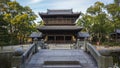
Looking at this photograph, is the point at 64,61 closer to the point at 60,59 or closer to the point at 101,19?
the point at 60,59

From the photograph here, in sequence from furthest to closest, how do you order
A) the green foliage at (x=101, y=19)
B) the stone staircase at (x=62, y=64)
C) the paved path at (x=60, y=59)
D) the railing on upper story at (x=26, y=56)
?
the green foliage at (x=101, y=19) < the paved path at (x=60, y=59) < the stone staircase at (x=62, y=64) < the railing on upper story at (x=26, y=56)

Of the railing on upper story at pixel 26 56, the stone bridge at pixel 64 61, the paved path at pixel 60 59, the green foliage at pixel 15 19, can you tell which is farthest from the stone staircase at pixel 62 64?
the green foliage at pixel 15 19

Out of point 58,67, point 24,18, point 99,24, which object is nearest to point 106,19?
point 99,24

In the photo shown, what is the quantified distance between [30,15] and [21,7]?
15.2 ft

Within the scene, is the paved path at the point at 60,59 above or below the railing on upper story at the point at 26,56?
below

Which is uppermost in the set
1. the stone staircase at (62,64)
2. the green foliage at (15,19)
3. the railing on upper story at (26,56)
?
the green foliage at (15,19)

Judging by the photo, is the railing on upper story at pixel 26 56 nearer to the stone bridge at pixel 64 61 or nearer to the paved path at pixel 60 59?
the stone bridge at pixel 64 61

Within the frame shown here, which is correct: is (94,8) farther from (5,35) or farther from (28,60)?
(28,60)

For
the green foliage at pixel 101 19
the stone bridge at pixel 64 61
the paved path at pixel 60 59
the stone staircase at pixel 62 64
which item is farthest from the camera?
the green foliage at pixel 101 19

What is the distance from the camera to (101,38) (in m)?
53.5

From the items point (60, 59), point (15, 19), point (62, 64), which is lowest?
point (62, 64)

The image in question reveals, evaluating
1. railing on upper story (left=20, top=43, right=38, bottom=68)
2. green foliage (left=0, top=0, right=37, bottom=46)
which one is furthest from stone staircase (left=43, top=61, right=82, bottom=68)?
green foliage (left=0, top=0, right=37, bottom=46)

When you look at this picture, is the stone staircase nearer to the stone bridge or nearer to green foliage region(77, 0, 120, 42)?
the stone bridge

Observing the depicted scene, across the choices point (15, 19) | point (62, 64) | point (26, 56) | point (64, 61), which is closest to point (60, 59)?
point (64, 61)
